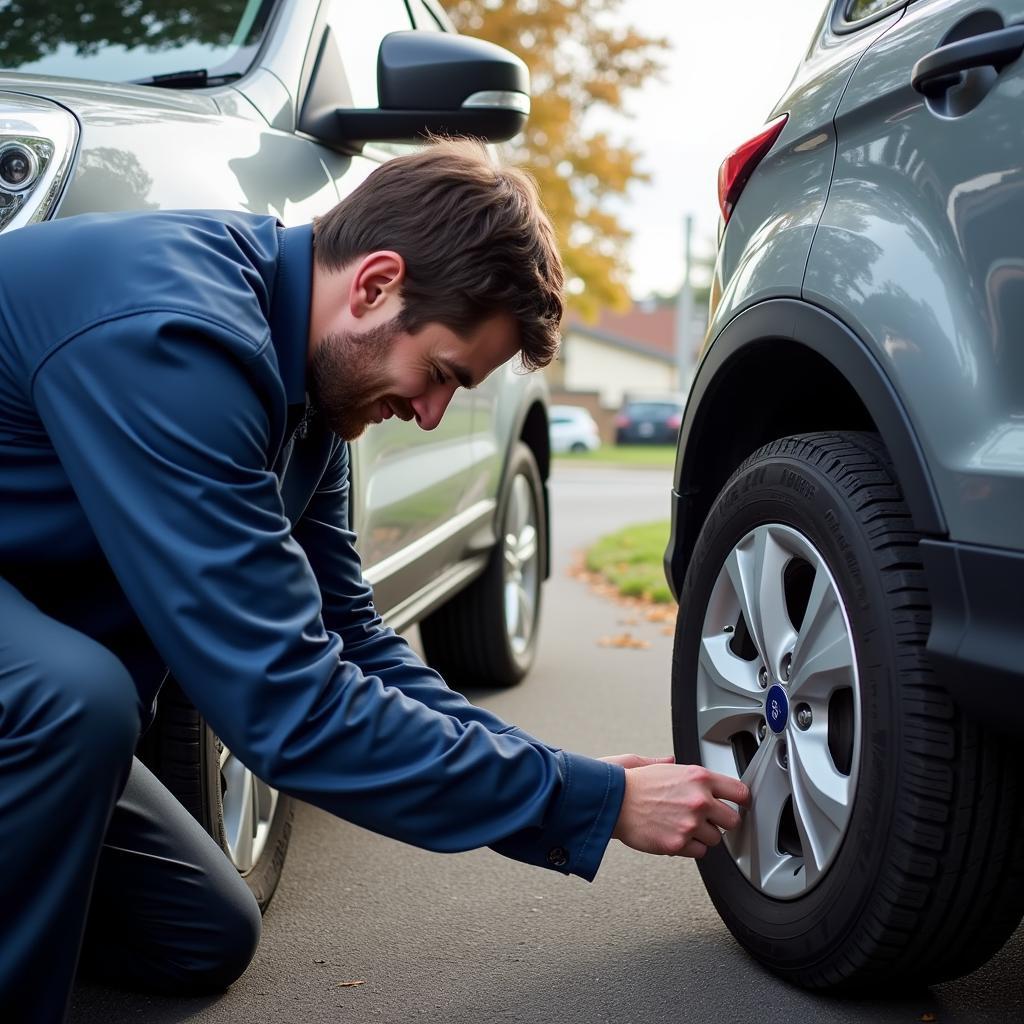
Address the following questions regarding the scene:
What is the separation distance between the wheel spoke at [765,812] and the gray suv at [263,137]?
34.3 inches

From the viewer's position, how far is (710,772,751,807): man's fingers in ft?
6.61

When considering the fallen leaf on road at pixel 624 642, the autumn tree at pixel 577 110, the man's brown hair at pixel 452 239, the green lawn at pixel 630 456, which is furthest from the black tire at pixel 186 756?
the green lawn at pixel 630 456

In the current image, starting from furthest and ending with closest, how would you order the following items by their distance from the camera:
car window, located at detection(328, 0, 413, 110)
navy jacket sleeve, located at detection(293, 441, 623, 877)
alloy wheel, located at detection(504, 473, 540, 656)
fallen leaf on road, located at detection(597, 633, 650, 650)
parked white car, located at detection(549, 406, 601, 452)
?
1. parked white car, located at detection(549, 406, 601, 452)
2. fallen leaf on road, located at detection(597, 633, 650, 650)
3. alloy wheel, located at detection(504, 473, 540, 656)
4. car window, located at detection(328, 0, 413, 110)
5. navy jacket sleeve, located at detection(293, 441, 623, 877)

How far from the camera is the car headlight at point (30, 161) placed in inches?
81.1

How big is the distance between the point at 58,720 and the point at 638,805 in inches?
29.9

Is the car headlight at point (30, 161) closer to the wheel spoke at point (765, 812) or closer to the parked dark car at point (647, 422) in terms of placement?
the wheel spoke at point (765, 812)

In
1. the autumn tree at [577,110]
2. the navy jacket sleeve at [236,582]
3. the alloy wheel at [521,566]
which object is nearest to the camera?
the navy jacket sleeve at [236,582]

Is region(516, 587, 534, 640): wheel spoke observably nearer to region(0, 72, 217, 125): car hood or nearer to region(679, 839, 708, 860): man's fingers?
region(0, 72, 217, 125): car hood

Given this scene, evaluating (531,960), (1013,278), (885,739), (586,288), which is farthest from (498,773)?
(586,288)

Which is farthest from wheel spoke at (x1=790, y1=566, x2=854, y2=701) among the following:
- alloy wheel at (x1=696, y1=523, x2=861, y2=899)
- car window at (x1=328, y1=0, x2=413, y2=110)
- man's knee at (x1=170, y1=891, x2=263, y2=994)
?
car window at (x1=328, y1=0, x2=413, y2=110)

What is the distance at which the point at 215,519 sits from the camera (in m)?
1.67

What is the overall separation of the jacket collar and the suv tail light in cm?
93

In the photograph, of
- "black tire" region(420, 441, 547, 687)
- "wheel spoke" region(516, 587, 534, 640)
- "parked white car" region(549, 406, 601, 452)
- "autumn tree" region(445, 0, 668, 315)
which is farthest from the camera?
"parked white car" region(549, 406, 601, 452)

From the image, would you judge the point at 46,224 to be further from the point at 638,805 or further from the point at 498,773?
the point at 638,805
